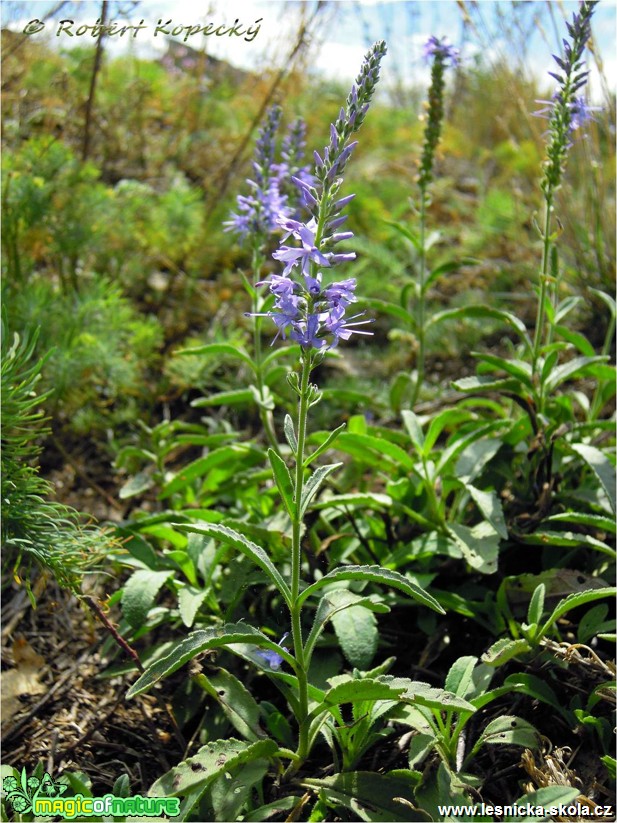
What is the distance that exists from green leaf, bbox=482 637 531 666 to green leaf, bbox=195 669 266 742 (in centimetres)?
67

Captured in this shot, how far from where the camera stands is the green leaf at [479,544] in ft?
7.87

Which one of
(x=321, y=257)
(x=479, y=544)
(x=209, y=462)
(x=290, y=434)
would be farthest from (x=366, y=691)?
(x=209, y=462)

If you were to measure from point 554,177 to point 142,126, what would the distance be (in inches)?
130

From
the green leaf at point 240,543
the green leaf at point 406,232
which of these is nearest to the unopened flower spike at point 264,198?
the green leaf at point 406,232

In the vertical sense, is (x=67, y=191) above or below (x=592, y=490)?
above

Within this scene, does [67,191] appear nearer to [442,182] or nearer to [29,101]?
[29,101]

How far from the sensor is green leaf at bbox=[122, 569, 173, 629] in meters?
2.33

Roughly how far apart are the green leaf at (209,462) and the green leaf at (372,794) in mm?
1162

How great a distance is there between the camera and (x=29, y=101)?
4.64m

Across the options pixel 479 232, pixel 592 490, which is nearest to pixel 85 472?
pixel 592 490

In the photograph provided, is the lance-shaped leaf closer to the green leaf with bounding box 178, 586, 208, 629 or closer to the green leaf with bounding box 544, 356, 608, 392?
the green leaf with bounding box 178, 586, 208, 629

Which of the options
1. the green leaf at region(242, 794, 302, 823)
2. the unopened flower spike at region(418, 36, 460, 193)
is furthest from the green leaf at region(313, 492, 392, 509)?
the unopened flower spike at region(418, 36, 460, 193)

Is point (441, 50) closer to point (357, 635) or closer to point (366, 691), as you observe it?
point (357, 635)

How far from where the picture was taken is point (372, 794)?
196 cm
